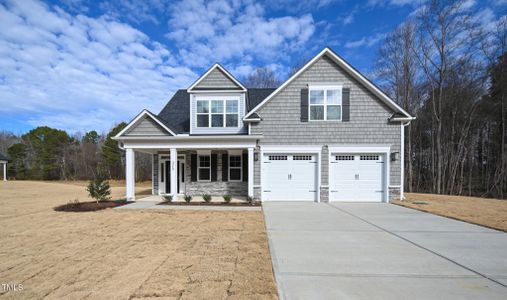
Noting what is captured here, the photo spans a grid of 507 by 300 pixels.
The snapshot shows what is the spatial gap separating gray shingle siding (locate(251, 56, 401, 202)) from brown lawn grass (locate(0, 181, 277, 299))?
559cm

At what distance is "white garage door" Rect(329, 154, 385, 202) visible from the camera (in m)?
11.7

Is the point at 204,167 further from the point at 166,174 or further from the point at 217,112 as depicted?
the point at 217,112

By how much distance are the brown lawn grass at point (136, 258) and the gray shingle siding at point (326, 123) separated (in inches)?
220

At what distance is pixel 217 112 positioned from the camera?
12867 mm

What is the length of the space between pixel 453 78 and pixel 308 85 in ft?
55.2

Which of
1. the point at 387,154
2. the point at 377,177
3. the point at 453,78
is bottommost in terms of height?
the point at 377,177

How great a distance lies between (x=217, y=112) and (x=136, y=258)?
9.41 metres

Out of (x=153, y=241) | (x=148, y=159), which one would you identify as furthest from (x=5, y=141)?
(x=153, y=241)

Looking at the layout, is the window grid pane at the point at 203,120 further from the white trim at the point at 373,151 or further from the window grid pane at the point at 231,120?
the white trim at the point at 373,151

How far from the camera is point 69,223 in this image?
7234 mm

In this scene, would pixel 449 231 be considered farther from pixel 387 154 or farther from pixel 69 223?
pixel 69 223

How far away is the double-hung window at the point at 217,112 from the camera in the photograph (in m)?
12.8

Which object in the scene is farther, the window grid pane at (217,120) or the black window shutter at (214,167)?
the black window shutter at (214,167)

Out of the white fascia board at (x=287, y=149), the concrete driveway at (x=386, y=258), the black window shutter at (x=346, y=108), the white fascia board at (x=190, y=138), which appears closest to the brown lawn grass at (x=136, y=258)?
the concrete driveway at (x=386, y=258)
